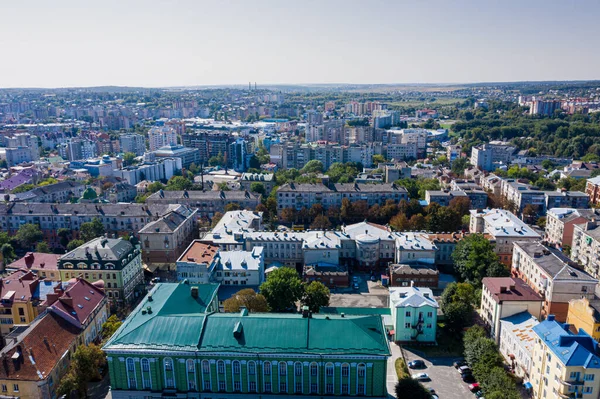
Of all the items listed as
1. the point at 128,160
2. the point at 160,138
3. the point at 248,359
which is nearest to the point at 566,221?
the point at 248,359

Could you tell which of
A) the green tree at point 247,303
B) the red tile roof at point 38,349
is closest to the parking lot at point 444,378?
the green tree at point 247,303

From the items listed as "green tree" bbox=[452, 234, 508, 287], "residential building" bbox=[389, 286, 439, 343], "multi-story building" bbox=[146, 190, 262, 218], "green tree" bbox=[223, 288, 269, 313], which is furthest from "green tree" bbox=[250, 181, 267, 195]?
"residential building" bbox=[389, 286, 439, 343]

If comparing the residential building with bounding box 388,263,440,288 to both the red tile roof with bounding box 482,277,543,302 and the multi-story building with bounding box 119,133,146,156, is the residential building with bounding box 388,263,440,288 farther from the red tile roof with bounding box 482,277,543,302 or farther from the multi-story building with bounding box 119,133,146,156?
the multi-story building with bounding box 119,133,146,156

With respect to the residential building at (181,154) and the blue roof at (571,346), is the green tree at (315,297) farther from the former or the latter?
the residential building at (181,154)

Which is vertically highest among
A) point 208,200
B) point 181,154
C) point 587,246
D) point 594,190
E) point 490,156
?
point 181,154

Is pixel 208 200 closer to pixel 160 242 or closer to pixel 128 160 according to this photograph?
pixel 160 242
